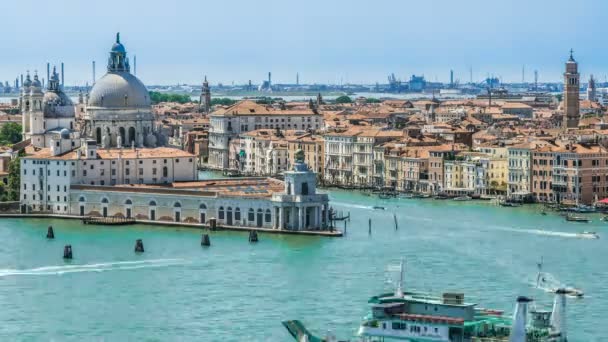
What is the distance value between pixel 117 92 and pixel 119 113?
0.43 metres

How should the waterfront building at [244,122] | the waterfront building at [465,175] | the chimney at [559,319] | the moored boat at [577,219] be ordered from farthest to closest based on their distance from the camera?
the waterfront building at [244,122]
the waterfront building at [465,175]
the moored boat at [577,219]
the chimney at [559,319]

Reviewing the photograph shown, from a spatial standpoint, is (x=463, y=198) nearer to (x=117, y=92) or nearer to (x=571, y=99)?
(x=117, y=92)

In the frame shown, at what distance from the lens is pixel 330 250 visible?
78.6 feet

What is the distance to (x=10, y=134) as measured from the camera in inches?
1700

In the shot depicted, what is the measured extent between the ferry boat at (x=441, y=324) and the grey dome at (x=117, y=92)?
18.8 m

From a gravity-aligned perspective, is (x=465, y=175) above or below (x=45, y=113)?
below

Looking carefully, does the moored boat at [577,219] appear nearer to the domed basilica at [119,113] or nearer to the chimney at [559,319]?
the domed basilica at [119,113]

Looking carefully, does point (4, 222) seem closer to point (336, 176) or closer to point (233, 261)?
point (233, 261)

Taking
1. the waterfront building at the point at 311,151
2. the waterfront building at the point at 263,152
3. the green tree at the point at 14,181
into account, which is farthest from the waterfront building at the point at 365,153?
the green tree at the point at 14,181

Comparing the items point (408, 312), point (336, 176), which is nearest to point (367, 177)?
point (336, 176)

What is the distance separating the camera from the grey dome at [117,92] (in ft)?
108

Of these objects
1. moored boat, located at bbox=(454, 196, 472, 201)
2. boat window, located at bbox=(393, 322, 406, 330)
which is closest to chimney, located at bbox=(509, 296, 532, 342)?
boat window, located at bbox=(393, 322, 406, 330)

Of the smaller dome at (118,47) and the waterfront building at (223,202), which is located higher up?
the smaller dome at (118,47)

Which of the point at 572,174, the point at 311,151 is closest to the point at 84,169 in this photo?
the point at 572,174
